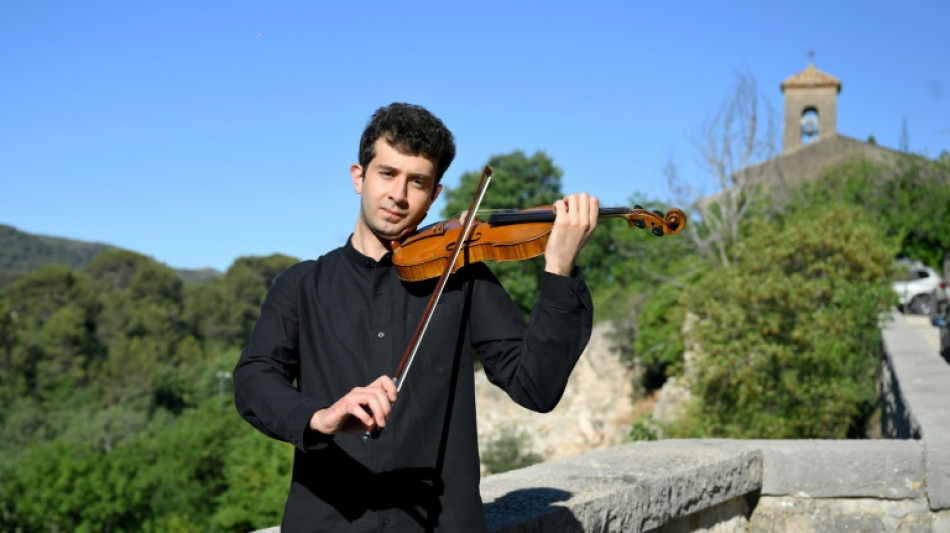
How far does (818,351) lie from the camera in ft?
43.5

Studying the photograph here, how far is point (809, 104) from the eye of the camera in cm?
5003

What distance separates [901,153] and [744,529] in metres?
31.0

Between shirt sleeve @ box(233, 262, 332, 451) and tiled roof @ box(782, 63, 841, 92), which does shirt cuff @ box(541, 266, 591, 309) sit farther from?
tiled roof @ box(782, 63, 841, 92)

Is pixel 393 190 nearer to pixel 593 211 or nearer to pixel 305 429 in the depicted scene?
pixel 593 211

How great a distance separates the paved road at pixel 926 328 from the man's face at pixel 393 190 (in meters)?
17.7

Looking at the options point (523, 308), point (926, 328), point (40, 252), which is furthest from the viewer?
point (40, 252)

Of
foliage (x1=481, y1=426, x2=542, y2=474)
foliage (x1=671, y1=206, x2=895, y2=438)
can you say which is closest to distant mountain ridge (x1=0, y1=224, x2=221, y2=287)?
foliage (x1=481, y1=426, x2=542, y2=474)

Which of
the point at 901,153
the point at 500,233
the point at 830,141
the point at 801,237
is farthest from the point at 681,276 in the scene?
the point at 500,233

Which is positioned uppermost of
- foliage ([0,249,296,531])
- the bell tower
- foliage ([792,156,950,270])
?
the bell tower

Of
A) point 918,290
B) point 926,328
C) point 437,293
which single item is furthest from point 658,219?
point 918,290

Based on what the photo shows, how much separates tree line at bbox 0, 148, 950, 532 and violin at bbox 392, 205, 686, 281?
11.6 meters

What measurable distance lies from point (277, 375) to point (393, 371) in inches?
9.5

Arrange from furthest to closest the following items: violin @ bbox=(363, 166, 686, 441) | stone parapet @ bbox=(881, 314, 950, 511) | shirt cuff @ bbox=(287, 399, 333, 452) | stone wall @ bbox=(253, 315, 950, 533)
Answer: stone parapet @ bbox=(881, 314, 950, 511), stone wall @ bbox=(253, 315, 950, 533), violin @ bbox=(363, 166, 686, 441), shirt cuff @ bbox=(287, 399, 333, 452)

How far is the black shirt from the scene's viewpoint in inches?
79.1
